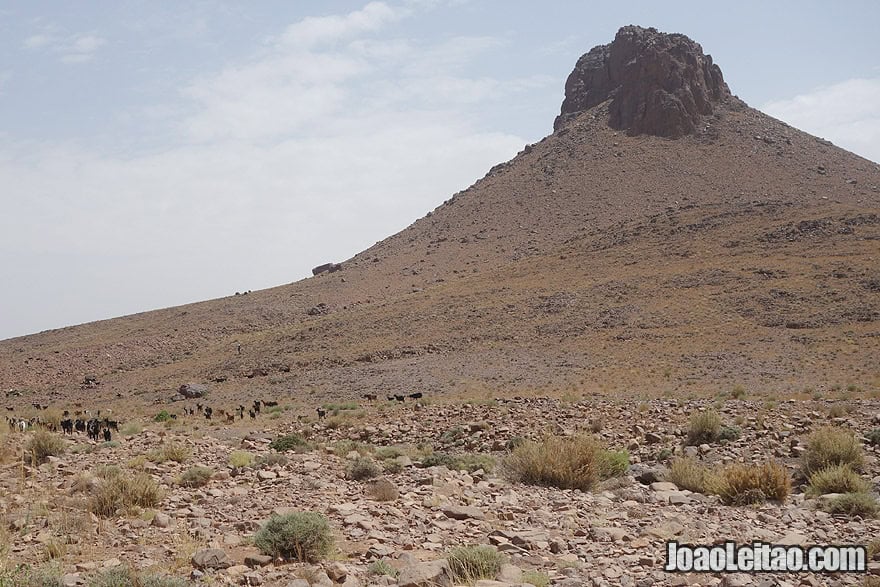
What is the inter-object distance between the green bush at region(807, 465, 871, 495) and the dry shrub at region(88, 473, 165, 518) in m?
8.99

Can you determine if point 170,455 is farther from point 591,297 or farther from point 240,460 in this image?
point 591,297

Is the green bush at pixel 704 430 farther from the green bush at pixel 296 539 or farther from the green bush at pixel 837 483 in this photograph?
the green bush at pixel 296 539

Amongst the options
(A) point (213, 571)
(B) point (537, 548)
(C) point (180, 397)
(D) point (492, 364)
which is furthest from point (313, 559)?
(C) point (180, 397)

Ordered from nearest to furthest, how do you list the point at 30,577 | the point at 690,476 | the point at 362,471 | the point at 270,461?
the point at 30,577, the point at 690,476, the point at 362,471, the point at 270,461

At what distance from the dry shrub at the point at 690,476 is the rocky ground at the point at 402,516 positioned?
0.35 m

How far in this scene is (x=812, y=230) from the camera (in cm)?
5453

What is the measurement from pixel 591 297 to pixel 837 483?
40.0 meters

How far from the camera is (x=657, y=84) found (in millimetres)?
98188

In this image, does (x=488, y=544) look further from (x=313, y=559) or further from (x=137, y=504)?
(x=137, y=504)

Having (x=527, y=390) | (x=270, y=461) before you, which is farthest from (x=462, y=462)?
(x=527, y=390)

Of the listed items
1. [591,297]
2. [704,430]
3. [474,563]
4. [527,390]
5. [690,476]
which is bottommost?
[527,390]

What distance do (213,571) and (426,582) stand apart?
203cm

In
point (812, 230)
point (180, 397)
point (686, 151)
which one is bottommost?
point (180, 397)

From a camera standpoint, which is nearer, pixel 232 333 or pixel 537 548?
pixel 537 548
